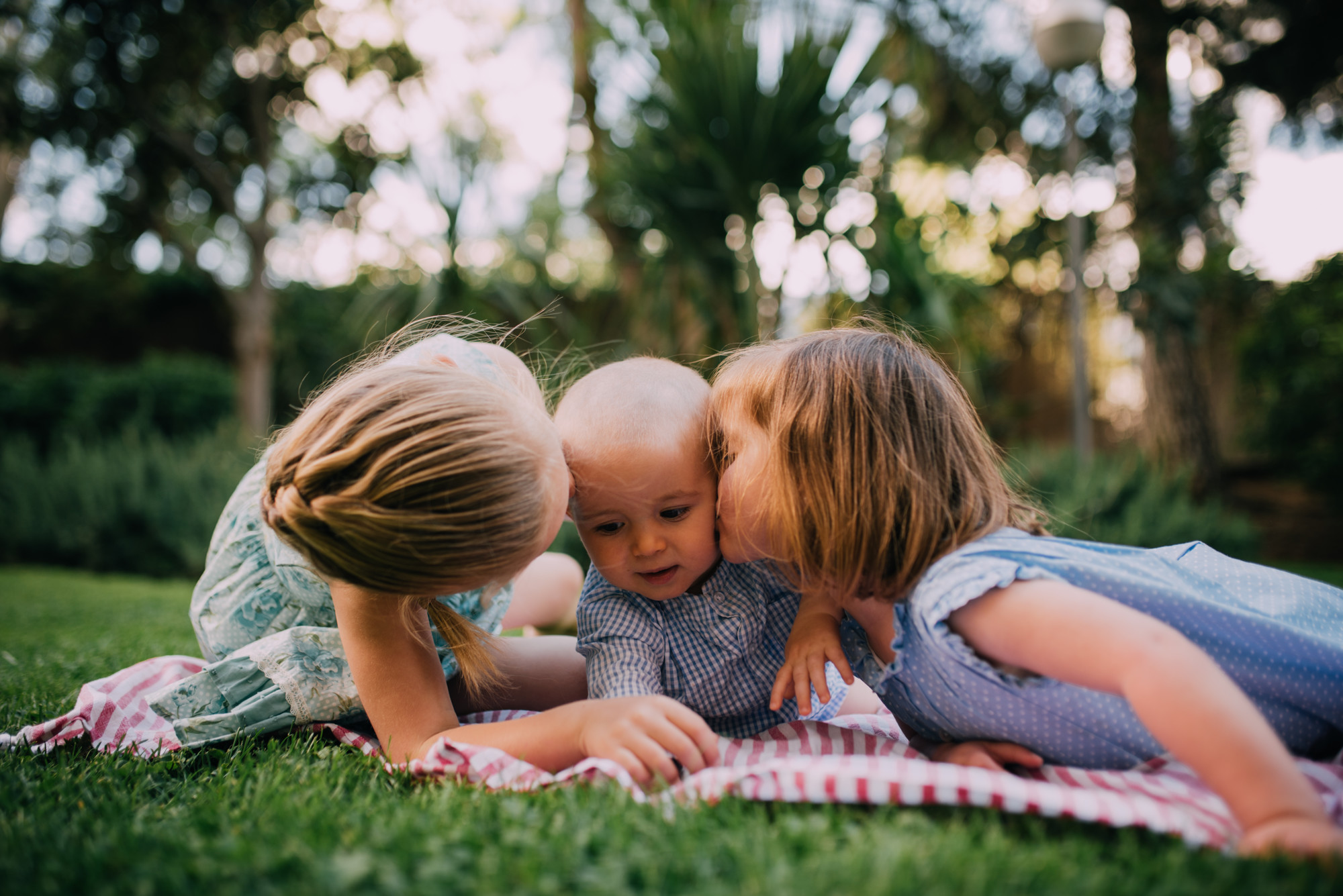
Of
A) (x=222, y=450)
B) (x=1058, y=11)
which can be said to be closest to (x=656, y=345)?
(x=1058, y=11)

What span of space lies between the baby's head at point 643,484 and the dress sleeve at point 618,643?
5 cm

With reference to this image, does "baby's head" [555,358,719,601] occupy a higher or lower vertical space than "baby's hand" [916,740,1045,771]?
higher

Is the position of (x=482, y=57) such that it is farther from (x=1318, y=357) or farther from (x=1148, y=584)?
(x=1148, y=584)

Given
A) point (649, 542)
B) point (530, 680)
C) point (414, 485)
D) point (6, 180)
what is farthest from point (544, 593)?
point (6, 180)

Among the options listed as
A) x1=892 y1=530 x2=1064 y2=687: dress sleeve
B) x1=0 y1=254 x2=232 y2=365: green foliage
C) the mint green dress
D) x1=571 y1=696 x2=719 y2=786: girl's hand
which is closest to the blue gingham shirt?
x1=571 y1=696 x2=719 y2=786: girl's hand

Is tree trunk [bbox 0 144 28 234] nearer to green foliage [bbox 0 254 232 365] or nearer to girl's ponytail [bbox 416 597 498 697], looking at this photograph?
green foliage [bbox 0 254 232 365]

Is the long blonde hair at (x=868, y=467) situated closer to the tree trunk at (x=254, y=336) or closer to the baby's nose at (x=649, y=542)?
the baby's nose at (x=649, y=542)

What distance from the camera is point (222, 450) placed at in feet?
23.0

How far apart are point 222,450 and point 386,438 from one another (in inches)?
259

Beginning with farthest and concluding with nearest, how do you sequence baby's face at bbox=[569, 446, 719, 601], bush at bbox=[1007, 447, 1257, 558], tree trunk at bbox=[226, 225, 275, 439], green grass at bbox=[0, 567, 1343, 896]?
tree trunk at bbox=[226, 225, 275, 439] → bush at bbox=[1007, 447, 1257, 558] → baby's face at bbox=[569, 446, 719, 601] → green grass at bbox=[0, 567, 1343, 896]

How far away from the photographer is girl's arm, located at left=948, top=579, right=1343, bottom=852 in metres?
0.99

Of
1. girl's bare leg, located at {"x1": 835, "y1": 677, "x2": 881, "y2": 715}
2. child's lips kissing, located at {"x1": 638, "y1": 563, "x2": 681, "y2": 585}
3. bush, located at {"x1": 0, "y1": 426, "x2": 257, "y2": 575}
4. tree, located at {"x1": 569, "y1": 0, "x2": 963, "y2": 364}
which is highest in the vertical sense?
tree, located at {"x1": 569, "y1": 0, "x2": 963, "y2": 364}

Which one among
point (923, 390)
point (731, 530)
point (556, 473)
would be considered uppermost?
point (923, 390)

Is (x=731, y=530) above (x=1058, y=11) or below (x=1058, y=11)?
below
